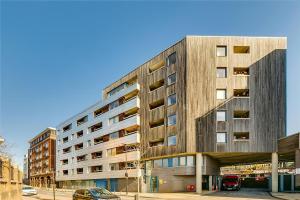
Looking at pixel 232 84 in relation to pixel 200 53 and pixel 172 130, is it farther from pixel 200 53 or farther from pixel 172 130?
pixel 172 130

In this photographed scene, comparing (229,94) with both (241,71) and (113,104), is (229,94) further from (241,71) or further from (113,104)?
(113,104)

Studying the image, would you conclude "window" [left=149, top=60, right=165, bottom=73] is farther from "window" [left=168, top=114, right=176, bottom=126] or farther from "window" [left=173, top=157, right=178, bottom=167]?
"window" [left=173, top=157, right=178, bottom=167]

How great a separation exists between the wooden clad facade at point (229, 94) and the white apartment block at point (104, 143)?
10718 mm

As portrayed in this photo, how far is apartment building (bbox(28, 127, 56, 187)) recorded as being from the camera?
107812mm

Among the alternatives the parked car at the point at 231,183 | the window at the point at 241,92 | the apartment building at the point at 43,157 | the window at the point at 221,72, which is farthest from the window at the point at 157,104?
the apartment building at the point at 43,157

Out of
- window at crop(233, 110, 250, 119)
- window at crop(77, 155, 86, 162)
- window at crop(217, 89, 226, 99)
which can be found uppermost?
window at crop(217, 89, 226, 99)

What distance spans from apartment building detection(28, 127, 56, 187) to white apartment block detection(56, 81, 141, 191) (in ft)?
58.9

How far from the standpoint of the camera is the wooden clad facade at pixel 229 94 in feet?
144

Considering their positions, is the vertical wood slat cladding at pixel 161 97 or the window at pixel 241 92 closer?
the window at pixel 241 92

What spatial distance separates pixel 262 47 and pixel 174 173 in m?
21.1

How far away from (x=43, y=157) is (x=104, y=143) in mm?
58631

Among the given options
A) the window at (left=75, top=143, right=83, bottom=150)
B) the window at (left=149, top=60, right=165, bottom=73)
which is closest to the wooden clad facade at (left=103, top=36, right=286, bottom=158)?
the window at (left=149, top=60, right=165, bottom=73)

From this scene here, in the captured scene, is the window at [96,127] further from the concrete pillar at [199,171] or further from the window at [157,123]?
the concrete pillar at [199,171]

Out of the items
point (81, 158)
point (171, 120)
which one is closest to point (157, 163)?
point (171, 120)
